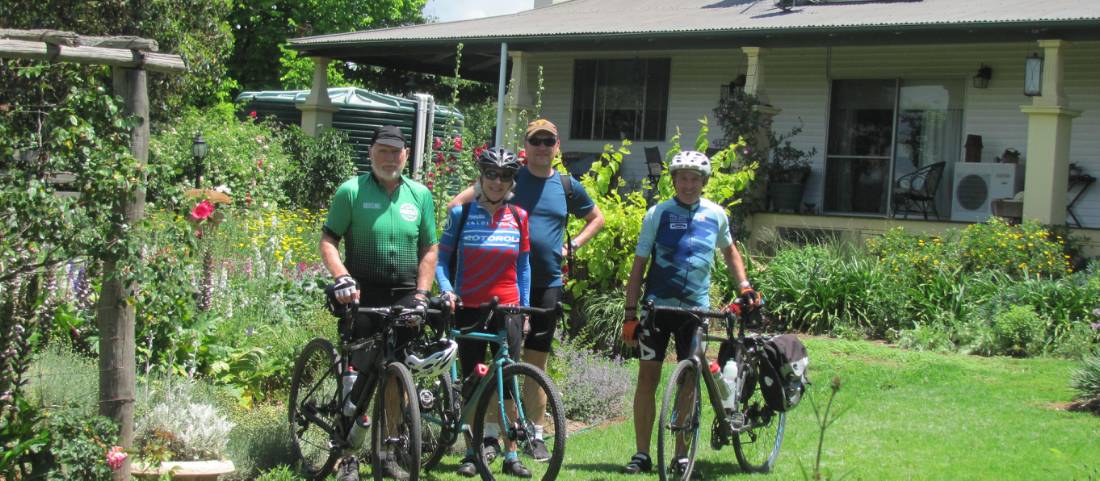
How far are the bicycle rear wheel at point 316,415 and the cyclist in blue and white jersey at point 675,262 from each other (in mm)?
1511

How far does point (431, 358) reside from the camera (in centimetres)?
554

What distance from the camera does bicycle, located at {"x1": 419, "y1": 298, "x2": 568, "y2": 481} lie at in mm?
5711

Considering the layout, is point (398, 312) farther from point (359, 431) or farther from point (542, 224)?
point (542, 224)

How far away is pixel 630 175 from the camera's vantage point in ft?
61.3

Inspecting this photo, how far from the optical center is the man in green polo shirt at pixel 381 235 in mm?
5707

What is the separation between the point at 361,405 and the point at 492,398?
25.3 inches

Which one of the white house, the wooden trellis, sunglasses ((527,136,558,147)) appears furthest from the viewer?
the white house

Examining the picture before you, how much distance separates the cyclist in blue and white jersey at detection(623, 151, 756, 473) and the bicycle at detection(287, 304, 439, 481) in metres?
1.18

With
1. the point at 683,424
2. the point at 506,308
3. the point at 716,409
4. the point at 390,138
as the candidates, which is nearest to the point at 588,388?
the point at 716,409

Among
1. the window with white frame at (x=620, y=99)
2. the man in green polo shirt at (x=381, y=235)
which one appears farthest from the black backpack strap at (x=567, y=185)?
the window with white frame at (x=620, y=99)

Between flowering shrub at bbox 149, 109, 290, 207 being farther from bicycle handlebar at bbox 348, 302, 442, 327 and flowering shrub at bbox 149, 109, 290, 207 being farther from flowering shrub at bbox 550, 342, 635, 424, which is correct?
bicycle handlebar at bbox 348, 302, 442, 327

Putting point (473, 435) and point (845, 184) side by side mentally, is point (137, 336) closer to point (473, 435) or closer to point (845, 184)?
point (473, 435)

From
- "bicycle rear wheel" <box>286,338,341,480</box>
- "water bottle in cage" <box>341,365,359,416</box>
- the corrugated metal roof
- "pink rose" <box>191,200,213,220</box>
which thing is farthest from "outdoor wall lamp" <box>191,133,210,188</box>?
"water bottle in cage" <box>341,365,359,416</box>

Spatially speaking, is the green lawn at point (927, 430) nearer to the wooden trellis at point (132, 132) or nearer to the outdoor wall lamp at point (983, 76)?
the wooden trellis at point (132, 132)
